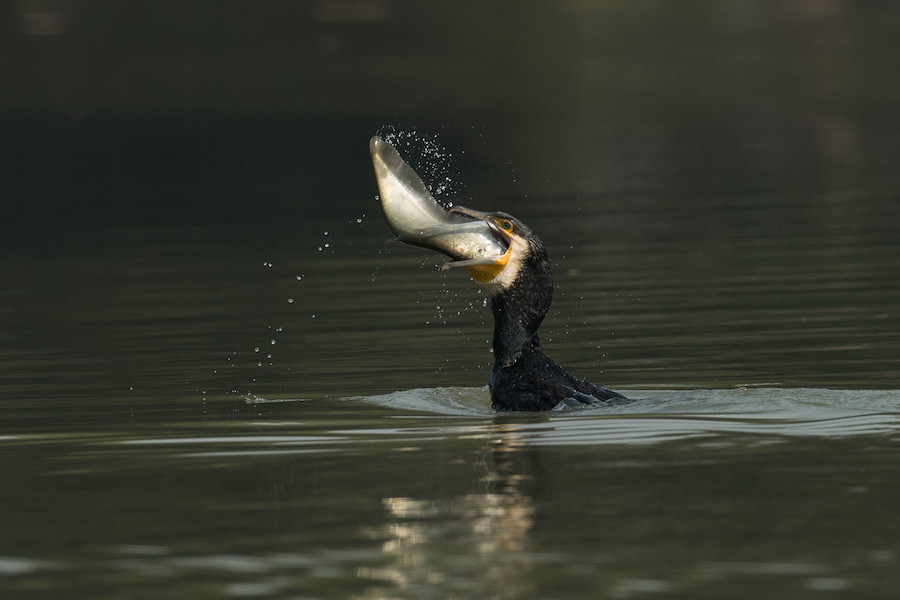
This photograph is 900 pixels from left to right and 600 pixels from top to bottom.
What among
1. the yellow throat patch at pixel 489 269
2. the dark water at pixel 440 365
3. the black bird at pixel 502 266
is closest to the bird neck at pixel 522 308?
the black bird at pixel 502 266

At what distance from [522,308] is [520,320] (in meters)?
0.08

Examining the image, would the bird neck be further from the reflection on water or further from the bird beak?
the reflection on water

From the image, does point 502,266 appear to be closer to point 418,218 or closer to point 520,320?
point 520,320

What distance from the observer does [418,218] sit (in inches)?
426

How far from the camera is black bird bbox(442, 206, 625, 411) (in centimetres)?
1080

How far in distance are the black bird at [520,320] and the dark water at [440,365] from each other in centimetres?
25

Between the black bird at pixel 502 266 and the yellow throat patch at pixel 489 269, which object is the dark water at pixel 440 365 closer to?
the black bird at pixel 502 266

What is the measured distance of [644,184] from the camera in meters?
29.2

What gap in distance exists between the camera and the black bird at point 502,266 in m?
10.7

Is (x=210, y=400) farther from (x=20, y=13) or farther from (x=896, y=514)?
(x=20, y=13)

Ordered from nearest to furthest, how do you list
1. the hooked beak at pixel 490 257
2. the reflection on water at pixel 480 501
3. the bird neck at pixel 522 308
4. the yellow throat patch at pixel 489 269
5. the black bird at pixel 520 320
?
the reflection on water at pixel 480 501
the black bird at pixel 520 320
the hooked beak at pixel 490 257
the yellow throat patch at pixel 489 269
the bird neck at pixel 522 308

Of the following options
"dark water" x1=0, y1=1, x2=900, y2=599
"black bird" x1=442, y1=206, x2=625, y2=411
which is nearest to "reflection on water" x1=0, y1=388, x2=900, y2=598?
"dark water" x1=0, y1=1, x2=900, y2=599

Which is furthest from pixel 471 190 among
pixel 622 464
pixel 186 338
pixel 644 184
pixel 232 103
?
pixel 622 464

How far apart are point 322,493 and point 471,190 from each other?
71.9 ft
